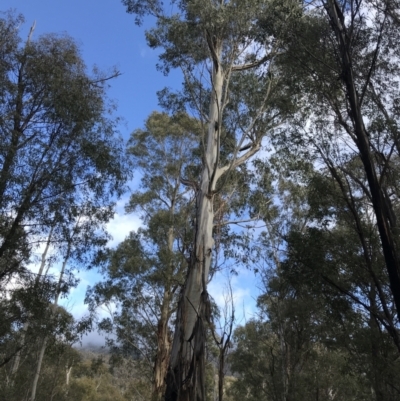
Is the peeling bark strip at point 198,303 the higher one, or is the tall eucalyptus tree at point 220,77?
the tall eucalyptus tree at point 220,77

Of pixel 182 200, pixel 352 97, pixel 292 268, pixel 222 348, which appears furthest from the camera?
pixel 182 200

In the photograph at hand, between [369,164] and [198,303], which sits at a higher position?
[369,164]

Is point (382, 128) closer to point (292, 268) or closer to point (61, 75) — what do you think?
point (292, 268)

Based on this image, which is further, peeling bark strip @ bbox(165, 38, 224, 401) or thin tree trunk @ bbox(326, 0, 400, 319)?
thin tree trunk @ bbox(326, 0, 400, 319)

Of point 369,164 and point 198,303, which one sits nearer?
point 198,303

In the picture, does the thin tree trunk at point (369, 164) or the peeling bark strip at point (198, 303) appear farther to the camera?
the thin tree trunk at point (369, 164)

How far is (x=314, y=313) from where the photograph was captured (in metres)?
11.5

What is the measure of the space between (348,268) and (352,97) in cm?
382

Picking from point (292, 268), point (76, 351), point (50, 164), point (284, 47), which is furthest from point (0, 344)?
point (76, 351)

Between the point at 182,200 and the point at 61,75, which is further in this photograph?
the point at 182,200

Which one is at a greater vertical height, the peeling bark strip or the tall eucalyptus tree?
the tall eucalyptus tree

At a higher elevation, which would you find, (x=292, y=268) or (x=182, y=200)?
(x=182, y=200)

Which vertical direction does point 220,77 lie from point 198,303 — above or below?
above

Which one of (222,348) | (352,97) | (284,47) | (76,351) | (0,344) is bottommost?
(222,348)
